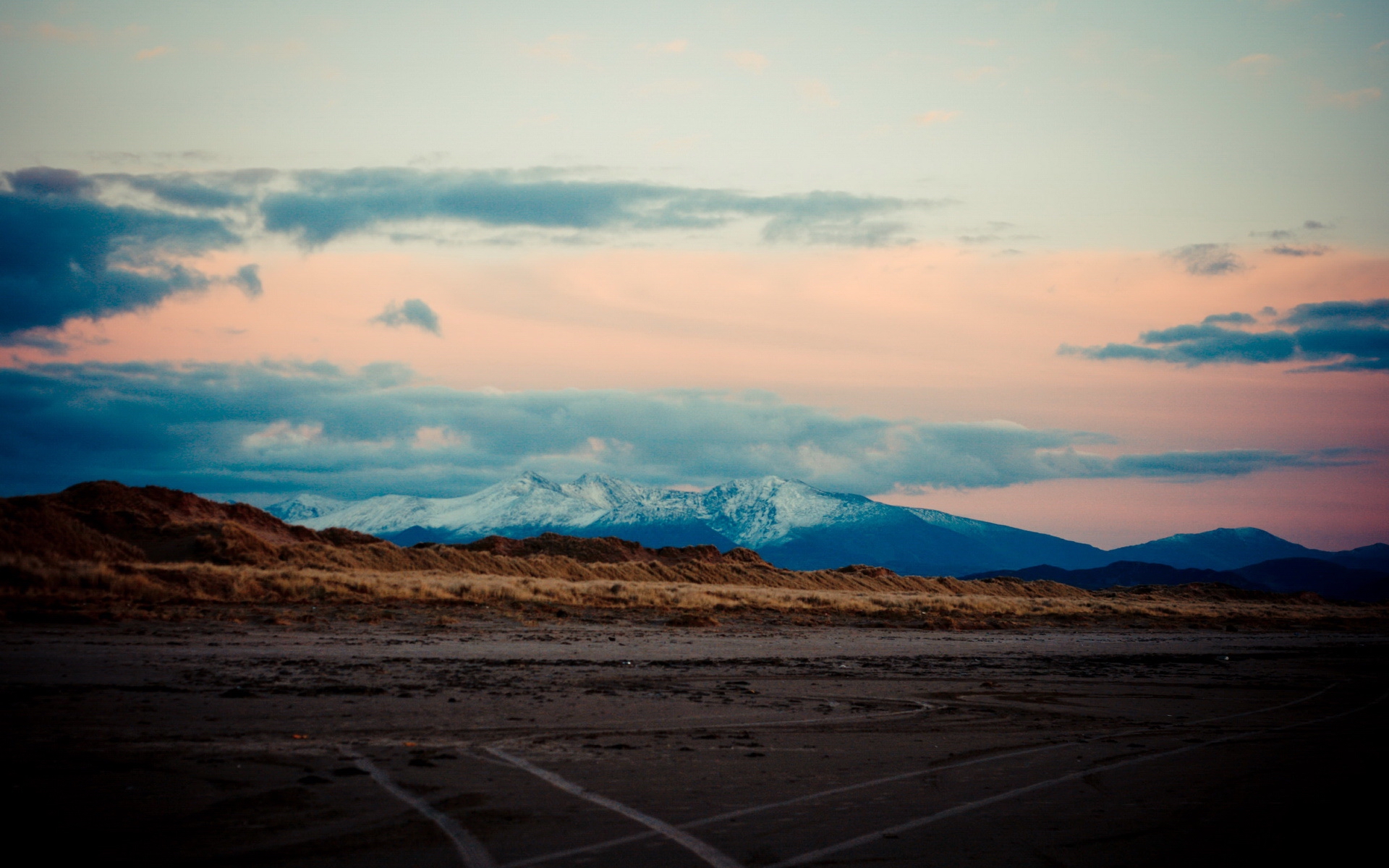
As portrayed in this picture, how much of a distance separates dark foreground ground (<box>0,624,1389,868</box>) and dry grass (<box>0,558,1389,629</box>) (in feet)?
47.1

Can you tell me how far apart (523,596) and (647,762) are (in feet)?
117

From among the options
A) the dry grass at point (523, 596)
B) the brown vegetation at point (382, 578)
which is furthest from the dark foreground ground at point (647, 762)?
the dry grass at point (523, 596)

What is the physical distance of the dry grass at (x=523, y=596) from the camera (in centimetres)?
3075

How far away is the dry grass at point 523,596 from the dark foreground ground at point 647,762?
565 inches

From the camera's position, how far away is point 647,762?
9281 mm

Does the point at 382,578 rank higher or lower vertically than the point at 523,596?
higher

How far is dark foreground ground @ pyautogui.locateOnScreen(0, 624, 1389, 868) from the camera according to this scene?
6441 mm

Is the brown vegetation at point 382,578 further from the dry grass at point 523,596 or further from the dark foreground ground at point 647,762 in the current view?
the dark foreground ground at point 647,762

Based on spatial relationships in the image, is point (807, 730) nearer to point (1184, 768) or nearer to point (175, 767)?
point (1184, 768)

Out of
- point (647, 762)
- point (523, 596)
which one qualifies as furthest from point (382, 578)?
point (647, 762)

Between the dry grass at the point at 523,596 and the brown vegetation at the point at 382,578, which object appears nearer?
the dry grass at the point at 523,596

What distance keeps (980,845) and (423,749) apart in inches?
215

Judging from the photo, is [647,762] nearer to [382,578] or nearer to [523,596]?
[523,596]

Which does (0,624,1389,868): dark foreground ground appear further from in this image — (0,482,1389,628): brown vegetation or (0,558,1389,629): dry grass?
(0,558,1389,629): dry grass
